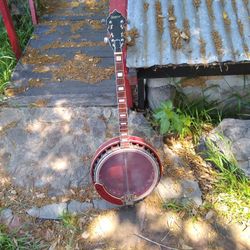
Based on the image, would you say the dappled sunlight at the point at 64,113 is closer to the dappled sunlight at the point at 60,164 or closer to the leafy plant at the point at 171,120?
the dappled sunlight at the point at 60,164

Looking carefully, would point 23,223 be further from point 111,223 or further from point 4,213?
point 111,223

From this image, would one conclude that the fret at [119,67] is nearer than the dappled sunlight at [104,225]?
Yes

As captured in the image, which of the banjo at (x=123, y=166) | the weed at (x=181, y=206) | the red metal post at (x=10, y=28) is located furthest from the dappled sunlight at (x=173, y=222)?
the red metal post at (x=10, y=28)

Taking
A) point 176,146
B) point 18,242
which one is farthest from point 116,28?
point 18,242

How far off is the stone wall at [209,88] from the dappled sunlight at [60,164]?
1148mm

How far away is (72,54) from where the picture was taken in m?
5.40

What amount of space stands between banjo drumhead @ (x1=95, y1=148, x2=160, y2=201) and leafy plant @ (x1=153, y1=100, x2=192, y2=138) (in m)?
0.62

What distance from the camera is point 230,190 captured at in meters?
3.72

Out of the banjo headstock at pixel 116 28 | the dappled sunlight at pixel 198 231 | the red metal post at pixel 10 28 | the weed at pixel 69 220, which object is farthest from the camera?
the red metal post at pixel 10 28

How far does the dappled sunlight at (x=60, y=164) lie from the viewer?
4.06 m

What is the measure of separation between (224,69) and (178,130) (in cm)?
77

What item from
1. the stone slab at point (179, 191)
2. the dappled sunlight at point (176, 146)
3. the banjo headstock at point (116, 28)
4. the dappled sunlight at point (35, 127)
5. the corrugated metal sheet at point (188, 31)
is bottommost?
the stone slab at point (179, 191)

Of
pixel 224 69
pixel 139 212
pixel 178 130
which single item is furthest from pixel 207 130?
pixel 139 212

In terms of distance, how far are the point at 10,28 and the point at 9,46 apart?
0.43 metres
